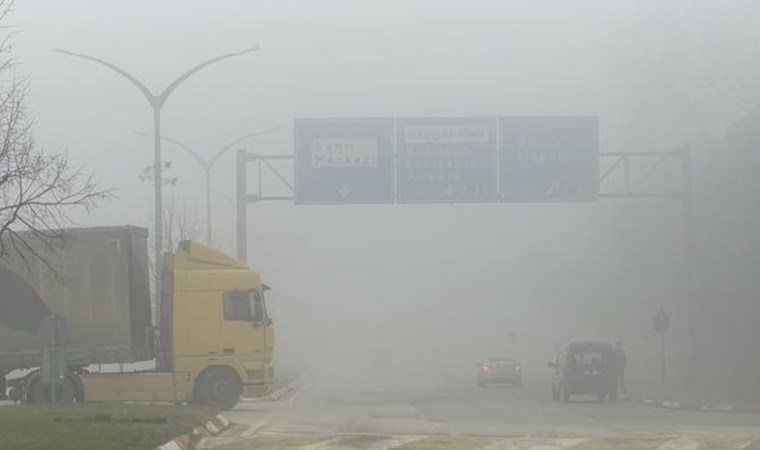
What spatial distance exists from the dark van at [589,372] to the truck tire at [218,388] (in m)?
13.8

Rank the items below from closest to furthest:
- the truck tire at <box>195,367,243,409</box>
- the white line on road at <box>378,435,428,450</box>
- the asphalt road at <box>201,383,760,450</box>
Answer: the white line on road at <box>378,435,428,450</box> → the asphalt road at <box>201,383,760,450</box> → the truck tire at <box>195,367,243,409</box>

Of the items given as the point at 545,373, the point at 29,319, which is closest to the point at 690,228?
the point at 29,319

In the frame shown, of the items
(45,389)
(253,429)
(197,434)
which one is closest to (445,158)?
(45,389)

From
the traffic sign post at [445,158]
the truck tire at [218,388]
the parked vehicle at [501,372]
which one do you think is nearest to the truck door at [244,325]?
the truck tire at [218,388]

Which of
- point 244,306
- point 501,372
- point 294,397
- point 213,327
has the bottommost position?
point 501,372

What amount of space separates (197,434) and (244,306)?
922cm

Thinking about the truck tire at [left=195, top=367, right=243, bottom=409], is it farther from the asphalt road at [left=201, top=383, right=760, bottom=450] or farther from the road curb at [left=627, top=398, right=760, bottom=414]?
the road curb at [left=627, top=398, right=760, bottom=414]

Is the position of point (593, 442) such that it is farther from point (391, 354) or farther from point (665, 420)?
point (391, 354)

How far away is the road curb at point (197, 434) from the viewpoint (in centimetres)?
1628

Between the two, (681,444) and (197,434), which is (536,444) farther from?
(197,434)

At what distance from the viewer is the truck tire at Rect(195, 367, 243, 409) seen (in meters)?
27.5

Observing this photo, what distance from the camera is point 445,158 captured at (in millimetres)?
40062

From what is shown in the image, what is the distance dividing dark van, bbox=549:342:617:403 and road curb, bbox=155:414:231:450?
17586 mm

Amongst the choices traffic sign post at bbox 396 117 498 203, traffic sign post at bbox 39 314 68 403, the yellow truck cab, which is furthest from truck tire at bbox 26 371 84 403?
traffic sign post at bbox 396 117 498 203
